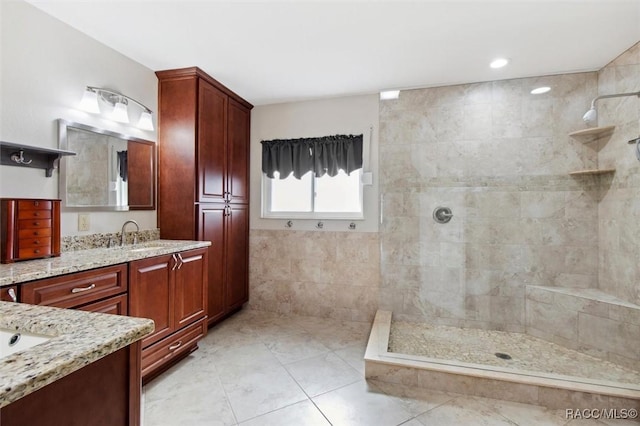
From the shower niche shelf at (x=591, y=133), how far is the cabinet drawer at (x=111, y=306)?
148 inches

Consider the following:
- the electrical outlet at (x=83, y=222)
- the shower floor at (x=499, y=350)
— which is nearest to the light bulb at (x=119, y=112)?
the electrical outlet at (x=83, y=222)

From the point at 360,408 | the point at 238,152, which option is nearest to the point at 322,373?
the point at 360,408

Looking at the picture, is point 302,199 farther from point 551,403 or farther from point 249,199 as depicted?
point 551,403

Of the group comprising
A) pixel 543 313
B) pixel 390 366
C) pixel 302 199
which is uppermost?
pixel 302 199

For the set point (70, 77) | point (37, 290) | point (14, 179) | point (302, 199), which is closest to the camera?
point (37, 290)

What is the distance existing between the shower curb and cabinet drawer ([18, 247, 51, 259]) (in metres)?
2.16

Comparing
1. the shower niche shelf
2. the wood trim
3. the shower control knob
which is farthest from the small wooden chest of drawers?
the shower niche shelf

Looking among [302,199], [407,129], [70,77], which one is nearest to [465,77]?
[407,129]

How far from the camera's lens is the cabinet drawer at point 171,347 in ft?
6.28

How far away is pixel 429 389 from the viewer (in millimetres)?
2031

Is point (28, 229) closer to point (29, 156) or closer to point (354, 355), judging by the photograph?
point (29, 156)

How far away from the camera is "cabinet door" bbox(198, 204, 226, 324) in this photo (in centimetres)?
275

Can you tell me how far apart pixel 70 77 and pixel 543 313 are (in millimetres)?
4243

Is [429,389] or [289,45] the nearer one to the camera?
[429,389]
